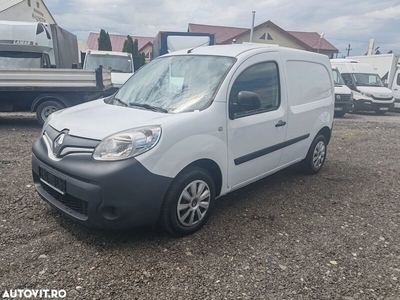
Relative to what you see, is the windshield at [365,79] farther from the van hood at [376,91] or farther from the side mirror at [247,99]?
the side mirror at [247,99]

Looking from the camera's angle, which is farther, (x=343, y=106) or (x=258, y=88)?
(x=343, y=106)

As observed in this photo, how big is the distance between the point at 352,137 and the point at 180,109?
681 centimetres

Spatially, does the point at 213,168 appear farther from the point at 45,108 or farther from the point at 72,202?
the point at 45,108

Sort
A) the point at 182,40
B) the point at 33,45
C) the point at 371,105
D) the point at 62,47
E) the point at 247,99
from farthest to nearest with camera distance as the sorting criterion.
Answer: the point at 371,105
the point at 182,40
the point at 62,47
the point at 33,45
the point at 247,99

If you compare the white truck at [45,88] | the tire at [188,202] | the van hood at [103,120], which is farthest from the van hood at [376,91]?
the van hood at [103,120]

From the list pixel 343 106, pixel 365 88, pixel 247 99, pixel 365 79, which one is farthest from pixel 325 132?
pixel 365 79

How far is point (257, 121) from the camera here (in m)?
3.57

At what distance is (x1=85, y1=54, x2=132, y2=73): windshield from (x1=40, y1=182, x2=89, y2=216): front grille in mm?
9155

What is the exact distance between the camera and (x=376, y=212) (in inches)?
152

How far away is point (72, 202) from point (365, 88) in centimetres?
1465

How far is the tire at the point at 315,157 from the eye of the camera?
489cm

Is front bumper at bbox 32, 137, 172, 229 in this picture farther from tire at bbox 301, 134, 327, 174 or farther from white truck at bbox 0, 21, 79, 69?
white truck at bbox 0, 21, 79, 69

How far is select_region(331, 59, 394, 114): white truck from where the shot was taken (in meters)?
14.0

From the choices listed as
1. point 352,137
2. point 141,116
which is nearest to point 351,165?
point 352,137
